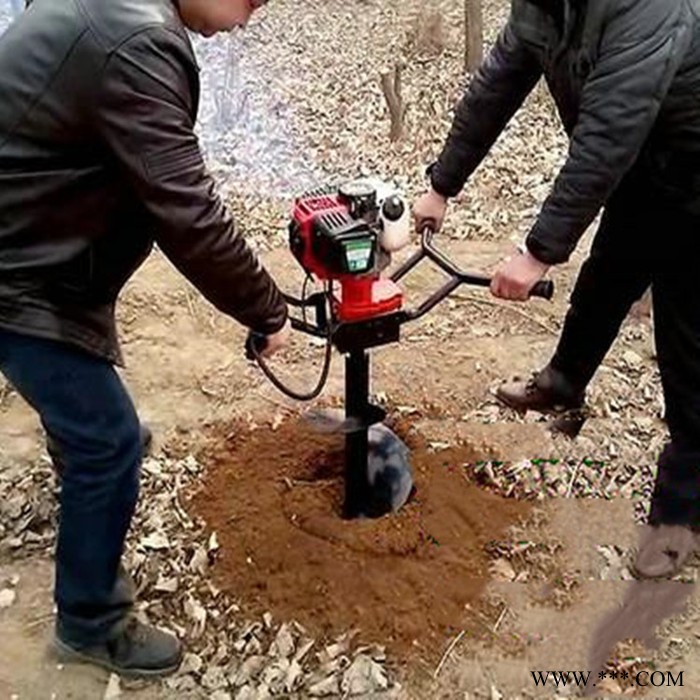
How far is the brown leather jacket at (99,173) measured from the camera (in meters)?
1.90

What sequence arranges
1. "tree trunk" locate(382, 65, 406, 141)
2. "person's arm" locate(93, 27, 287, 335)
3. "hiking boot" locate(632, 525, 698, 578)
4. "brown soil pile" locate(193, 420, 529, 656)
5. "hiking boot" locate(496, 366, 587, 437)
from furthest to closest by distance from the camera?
1. "tree trunk" locate(382, 65, 406, 141)
2. "hiking boot" locate(496, 366, 587, 437)
3. "hiking boot" locate(632, 525, 698, 578)
4. "brown soil pile" locate(193, 420, 529, 656)
5. "person's arm" locate(93, 27, 287, 335)

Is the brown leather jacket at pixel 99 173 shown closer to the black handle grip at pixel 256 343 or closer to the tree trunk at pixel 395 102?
the black handle grip at pixel 256 343

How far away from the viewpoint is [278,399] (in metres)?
3.67

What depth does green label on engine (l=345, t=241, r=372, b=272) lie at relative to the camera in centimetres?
238

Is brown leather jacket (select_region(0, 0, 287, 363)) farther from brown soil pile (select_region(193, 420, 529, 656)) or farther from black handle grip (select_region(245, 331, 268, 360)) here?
→ brown soil pile (select_region(193, 420, 529, 656))

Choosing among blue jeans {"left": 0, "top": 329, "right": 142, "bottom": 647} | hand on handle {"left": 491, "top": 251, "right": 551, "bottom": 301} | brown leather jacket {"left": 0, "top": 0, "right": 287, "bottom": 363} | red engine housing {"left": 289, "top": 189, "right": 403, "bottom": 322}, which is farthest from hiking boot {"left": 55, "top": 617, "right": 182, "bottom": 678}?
hand on handle {"left": 491, "top": 251, "right": 551, "bottom": 301}

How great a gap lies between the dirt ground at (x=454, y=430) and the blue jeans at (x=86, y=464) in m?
0.26

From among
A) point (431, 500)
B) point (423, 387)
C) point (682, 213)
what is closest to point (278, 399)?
point (423, 387)

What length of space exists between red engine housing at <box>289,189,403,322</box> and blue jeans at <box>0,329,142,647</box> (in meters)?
0.57

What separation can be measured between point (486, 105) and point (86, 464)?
1.56 m

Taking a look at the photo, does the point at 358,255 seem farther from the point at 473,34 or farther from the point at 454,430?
the point at 473,34

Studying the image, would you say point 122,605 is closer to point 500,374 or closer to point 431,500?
point 431,500

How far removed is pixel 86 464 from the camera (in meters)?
2.30

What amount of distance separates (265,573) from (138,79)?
154cm
